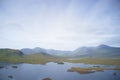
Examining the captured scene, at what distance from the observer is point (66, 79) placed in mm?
39531

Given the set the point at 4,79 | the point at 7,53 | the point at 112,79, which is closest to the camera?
the point at 4,79

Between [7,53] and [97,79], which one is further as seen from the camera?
[7,53]

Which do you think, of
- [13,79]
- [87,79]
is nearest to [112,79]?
[87,79]

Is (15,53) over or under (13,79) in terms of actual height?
over

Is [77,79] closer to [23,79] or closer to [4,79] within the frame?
[23,79]

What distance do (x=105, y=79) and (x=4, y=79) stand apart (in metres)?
29.5

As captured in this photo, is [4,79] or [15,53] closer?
[4,79]

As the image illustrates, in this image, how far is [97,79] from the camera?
130 feet

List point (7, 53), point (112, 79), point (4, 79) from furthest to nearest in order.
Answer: point (7, 53) < point (112, 79) < point (4, 79)

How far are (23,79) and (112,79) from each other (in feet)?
87.0

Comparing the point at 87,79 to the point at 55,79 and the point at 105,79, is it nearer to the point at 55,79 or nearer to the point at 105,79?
the point at 105,79

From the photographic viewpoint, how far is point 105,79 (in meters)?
40.4

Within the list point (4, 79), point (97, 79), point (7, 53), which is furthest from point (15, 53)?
point (97, 79)

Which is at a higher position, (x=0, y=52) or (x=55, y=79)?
(x=0, y=52)
